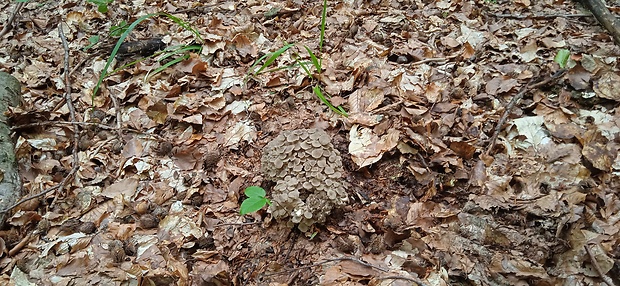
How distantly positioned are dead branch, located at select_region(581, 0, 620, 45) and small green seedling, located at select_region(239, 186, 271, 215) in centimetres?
299

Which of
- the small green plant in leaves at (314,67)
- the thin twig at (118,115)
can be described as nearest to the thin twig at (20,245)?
the thin twig at (118,115)

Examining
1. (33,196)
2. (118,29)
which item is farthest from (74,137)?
(118,29)

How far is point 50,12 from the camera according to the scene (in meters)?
4.35

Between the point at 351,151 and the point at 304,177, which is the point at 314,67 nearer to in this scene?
the point at 351,151

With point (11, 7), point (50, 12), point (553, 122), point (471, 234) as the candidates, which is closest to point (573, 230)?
point (471, 234)

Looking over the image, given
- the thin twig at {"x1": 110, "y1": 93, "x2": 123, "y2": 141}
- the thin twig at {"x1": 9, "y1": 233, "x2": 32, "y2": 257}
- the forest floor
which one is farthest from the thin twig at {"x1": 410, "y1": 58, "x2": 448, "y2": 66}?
the thin twig at {"x1": 9, "y1": 233, "x2": 32, "y2": 257}

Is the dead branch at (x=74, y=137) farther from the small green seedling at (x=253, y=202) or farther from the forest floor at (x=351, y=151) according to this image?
the small green seedling at (x=253, y=202)

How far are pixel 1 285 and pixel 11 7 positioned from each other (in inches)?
149

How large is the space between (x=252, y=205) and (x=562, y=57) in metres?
2.47

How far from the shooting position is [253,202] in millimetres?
2070

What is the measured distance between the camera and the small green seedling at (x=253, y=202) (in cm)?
203

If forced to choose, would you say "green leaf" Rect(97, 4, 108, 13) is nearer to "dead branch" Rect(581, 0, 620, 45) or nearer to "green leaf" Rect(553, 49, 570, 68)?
"green leaf" Rect(553, 49, 570, 68)

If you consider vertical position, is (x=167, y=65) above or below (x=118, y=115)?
above

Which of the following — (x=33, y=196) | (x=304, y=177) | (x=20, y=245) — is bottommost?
(x=20, y=245)
